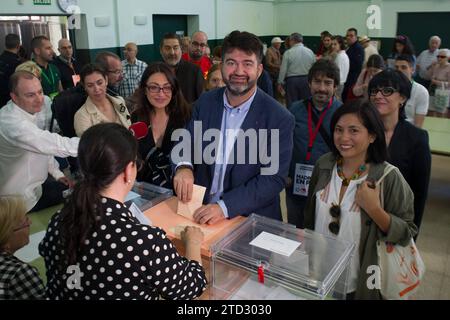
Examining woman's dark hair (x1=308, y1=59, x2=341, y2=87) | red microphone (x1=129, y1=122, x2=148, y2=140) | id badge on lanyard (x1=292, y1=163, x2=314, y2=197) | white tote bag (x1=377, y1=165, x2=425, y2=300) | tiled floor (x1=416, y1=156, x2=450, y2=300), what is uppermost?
woman's dark hair (x1=308, y1=59, x2=341, y2=87)

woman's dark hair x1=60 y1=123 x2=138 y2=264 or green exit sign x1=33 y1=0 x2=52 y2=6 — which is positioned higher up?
green exit sign x1=33 y1=0 x2=52 y2=6

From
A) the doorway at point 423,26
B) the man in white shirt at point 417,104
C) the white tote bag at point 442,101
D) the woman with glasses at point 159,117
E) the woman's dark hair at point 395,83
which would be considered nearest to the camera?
the woman's dark hair at point 395,83

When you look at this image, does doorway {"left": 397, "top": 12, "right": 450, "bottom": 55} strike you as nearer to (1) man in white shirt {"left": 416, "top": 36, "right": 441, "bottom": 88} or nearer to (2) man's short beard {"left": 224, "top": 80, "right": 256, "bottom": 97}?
(1) man in white shirt {"left": 416, "top": 36, "right": 441, "bottom": 88}

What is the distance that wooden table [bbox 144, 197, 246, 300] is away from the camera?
1.40 m

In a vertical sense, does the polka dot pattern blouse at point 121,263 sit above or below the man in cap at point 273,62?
below

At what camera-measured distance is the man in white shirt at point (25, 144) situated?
240 centimetres

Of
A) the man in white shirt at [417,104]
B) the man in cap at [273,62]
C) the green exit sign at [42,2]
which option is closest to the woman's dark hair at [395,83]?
the man in white shirt at [417,104]

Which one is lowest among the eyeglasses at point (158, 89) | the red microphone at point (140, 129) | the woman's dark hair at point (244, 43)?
the red microphone at point (140, 129)

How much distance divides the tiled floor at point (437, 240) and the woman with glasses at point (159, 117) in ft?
6.31

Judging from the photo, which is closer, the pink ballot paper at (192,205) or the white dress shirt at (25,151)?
the pink ballot paper at (192,205)

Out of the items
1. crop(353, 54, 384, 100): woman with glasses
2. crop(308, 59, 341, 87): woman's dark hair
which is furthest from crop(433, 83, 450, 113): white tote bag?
crop(308, 59, 341, 87): woman's dark hair

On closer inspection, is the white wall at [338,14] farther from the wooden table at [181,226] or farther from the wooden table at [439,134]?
the wooden table at [181,226]

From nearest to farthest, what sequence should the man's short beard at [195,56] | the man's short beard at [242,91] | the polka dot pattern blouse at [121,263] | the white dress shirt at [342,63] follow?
the polka dot pattern blouse at [121,263], the man's short beard at [242,91], the man's short beard at [195,56], the white dress shirt at [342,63]
